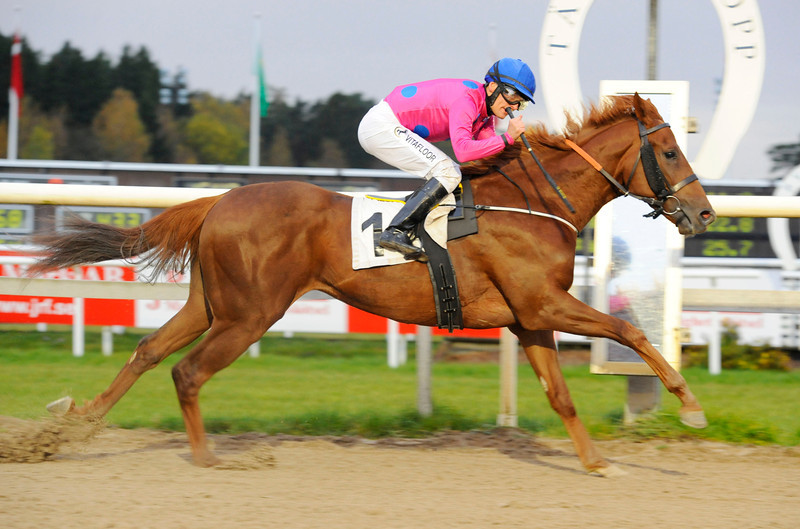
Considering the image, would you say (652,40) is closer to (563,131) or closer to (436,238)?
(563,131)

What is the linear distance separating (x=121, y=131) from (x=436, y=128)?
41183 mm

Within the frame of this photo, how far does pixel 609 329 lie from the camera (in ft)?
13.4

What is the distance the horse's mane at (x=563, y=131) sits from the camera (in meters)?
4.48

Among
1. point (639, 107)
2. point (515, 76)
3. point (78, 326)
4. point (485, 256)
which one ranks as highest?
point (515, 76)

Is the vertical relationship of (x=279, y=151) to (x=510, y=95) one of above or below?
above

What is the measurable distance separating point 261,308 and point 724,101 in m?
3.05

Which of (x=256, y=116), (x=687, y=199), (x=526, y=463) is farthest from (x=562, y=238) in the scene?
(x=256, y=116)

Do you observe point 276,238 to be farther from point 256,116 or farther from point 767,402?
point 256,116

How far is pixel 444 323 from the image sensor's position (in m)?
4.29

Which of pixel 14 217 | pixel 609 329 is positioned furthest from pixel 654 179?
pixel 14 217

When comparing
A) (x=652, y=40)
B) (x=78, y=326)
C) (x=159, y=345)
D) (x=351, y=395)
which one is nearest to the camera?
(x=159, y=345)

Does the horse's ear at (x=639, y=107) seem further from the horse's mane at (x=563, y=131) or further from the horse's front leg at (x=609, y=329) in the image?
the horse's front leg at (x=609, y=329)

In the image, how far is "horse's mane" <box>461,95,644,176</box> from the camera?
176 inches

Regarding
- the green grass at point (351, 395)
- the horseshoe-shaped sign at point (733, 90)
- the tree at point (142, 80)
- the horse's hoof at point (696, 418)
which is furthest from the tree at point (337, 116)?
the horse's hoof at point (696, 418)
